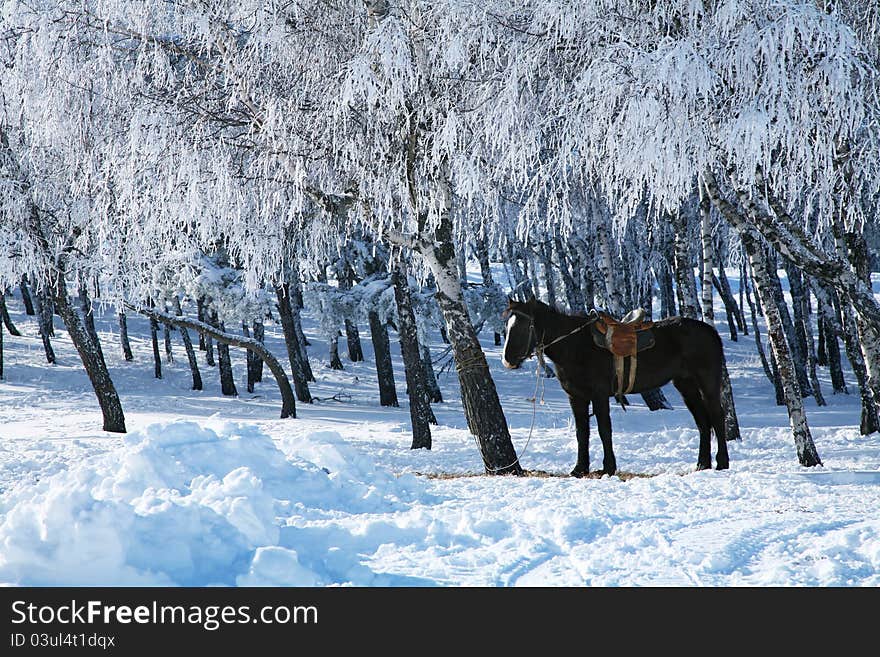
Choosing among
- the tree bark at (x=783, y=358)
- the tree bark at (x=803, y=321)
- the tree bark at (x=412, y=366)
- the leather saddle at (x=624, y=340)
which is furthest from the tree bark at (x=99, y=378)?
the tree bark at (x=803, y=321)

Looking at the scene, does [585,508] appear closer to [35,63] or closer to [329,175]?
[329,175]

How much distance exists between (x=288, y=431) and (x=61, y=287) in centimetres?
563

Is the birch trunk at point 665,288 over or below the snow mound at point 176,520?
over

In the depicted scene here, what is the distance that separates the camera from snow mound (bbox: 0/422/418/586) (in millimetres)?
4109

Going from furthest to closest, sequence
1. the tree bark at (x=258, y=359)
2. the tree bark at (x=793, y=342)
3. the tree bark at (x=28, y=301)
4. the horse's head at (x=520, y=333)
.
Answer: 1. the tree bark at (x=28, y=301)
2. the tree bark at (x=258, y=359)
3. the tree bark at (x=793, y=342)
4. the horse's head at (x=520, y=333)

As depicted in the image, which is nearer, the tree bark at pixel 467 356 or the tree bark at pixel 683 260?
the tree bark at pixel 467 356

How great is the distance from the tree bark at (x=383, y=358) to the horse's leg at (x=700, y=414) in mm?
12536

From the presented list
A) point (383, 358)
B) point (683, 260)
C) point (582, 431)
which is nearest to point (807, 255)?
point (582, 431)

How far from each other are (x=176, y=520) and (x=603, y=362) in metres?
5.88

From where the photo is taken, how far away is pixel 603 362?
→ 30.3ft

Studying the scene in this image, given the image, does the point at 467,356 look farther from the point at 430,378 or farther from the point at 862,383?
the point at 430,378

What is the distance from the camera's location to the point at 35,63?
10.2 m

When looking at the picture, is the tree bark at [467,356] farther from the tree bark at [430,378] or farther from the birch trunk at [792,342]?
the birch trunk at [792,342]

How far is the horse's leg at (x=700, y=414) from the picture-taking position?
9.82 m
